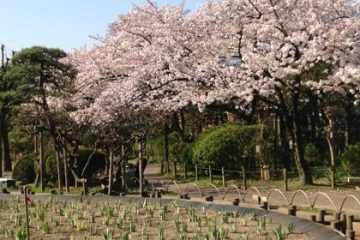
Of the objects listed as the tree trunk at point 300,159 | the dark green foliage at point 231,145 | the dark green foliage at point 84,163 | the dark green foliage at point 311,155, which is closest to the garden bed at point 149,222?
the tree trunk at point 300,159

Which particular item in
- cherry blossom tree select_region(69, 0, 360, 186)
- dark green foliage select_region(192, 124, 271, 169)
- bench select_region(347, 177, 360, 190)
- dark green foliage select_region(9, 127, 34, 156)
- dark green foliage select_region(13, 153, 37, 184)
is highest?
cherry blossom tree select_region(69, 0, 360, 186)

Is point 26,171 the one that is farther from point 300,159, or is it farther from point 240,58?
point 300,159

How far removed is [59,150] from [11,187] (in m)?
3.42

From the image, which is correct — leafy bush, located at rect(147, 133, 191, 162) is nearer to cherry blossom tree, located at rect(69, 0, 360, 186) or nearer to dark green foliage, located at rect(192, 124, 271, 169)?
dark green foliage, located at rect(192, 124, 271, 169)

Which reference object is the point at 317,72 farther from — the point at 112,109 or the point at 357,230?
the point at 357,230

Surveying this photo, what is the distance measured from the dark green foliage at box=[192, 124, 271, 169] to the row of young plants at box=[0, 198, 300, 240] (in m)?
7.39

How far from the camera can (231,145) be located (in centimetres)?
1967

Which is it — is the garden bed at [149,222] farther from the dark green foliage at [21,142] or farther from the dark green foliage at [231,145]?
the dark green foliage at [21,142]

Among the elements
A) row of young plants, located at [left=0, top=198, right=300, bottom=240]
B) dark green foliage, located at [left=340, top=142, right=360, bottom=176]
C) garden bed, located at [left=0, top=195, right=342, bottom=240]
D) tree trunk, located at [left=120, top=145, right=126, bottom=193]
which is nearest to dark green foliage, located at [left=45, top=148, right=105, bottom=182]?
tree trunk, located at [left=120, top=145, right=126, bottom=193]

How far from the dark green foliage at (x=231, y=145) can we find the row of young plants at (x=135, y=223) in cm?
739

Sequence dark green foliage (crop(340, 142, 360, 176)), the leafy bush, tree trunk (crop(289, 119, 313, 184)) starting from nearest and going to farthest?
tree trunk (crop(289, 119, 313, 184)) < dark green foliage (crop(340, 142, 360, 176)) < the leafy bush

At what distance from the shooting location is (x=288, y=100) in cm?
2170

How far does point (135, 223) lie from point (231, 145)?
33.2 feet

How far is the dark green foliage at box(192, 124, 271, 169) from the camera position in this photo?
63.5 ft
